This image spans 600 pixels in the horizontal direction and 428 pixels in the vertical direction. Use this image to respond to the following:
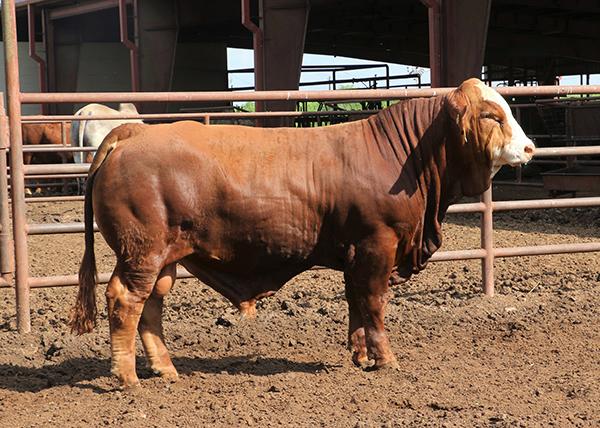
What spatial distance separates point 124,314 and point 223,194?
0.70 meters

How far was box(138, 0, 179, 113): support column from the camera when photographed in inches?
744

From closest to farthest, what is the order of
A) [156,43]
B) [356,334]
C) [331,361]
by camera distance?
[356,334] → [331,361] → [156,43]

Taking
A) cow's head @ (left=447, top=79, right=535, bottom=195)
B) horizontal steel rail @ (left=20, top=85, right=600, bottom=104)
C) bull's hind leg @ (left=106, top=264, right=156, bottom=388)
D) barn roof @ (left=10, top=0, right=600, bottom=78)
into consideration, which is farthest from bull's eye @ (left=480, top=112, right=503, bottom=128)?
barn roof @ (left=10, top=0, right=600, bottom=78)

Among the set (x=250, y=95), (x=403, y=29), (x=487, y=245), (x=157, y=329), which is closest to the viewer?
(x=157, y=329)

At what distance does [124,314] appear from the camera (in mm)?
4277

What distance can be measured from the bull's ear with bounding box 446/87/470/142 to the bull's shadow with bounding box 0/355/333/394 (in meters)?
1.34

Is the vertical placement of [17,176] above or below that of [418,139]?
below

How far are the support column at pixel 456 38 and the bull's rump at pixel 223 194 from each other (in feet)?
26.4

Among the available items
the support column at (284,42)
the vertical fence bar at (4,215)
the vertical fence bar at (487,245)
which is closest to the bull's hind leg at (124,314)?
the vertical fence bar at (4,215)

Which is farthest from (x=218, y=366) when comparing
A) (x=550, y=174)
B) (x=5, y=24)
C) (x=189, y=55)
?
(x=189, y=55)

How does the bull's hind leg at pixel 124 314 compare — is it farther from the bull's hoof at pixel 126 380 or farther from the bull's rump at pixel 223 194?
the bull's rump at pixel 223 194

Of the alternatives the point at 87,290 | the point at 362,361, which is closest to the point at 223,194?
the point at 87,290

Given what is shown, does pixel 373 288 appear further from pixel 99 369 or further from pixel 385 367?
pixel 99 369

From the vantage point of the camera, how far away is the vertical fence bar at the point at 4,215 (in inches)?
210
